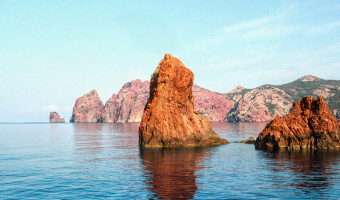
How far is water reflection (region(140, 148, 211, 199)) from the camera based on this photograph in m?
22.5

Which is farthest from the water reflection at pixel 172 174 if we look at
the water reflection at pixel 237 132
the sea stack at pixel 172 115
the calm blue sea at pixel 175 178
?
the water reflection at pixel 237 132

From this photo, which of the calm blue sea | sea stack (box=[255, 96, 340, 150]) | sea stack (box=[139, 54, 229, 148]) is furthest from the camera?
sea stack (box=[139, 54, 229, 148])

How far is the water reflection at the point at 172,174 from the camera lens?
→ 2247 centimetres

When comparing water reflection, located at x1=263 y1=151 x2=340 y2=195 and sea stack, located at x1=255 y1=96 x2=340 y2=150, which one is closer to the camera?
water reflection, located at x1=263 y1=151 x2=340 y2=195

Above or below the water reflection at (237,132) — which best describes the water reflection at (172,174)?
below

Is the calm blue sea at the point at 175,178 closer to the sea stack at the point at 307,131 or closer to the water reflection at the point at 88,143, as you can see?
the sea stack at the point at 307,131

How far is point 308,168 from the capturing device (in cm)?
3297

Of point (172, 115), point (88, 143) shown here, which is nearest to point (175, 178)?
point (172, 115)

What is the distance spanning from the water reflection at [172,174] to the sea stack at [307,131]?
15689mm

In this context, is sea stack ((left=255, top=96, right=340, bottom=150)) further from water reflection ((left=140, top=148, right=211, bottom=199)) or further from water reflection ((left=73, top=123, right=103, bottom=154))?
water reflection ((left=73, top=123, right=103, bottom=154))

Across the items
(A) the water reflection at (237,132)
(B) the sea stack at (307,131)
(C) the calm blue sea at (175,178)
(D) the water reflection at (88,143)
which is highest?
(B) the sea stack at (307,131)

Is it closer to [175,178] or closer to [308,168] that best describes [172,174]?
[175,178]

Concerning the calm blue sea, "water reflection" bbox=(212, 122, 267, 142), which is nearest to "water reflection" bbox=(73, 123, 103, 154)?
the calm blue sea

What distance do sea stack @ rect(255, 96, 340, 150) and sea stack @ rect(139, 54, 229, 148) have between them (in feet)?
44.5
